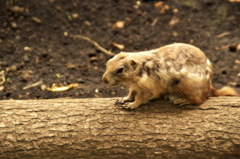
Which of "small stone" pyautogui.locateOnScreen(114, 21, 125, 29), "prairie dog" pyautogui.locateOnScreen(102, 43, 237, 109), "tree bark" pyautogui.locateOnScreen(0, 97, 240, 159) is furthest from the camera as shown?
"small stone" pyautogui.locateOnScreen(114, 21, 125, 29)

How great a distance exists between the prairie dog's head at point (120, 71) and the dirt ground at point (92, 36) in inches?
79.6

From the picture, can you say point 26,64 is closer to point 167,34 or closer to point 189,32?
point 167,34

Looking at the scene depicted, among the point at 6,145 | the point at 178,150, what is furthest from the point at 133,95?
the point at 6,145

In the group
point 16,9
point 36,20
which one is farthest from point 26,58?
point 16,9

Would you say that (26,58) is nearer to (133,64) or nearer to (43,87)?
(43,87)

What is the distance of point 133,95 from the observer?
4.01 m

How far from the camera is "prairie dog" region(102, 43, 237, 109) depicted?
3547 millimetres

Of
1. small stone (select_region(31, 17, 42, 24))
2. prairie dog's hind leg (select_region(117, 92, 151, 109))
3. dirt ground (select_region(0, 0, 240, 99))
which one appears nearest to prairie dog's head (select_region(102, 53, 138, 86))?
prairie dog's hind leg (select_region(117, 92, 151, 109))

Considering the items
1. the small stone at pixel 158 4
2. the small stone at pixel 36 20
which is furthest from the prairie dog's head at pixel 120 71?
the small stone at pixel 158 4

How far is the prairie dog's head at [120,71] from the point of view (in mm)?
3498

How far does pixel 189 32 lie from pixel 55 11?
3314 mm

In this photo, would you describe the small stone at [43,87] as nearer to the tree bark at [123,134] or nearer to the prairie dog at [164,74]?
the tree bark at [123,134]

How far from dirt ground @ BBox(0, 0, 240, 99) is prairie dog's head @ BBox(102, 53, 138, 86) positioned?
2.02 meters

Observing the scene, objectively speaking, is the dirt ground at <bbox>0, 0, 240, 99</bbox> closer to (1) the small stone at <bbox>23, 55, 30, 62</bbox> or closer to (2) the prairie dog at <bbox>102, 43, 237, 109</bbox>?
(1) the small stone at <bbox>23, 55, 30, 62</bbox>
